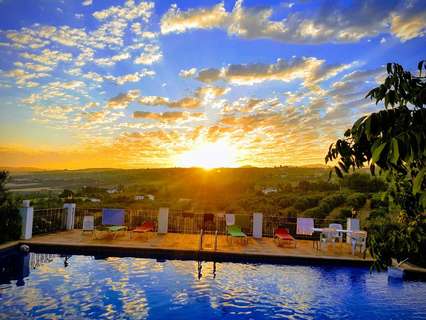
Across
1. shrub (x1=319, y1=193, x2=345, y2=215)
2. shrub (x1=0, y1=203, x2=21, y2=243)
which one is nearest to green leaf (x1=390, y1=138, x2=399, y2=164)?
shrub (x1=0, y1=203, x2=21, y2=243)

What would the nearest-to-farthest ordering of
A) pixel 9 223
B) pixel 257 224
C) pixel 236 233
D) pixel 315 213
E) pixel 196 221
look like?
pixel 9 223 < pixel 236 233 < pixel 257 224 < pixel 196 221 < pixel 315 213

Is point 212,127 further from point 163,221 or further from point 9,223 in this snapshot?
point 9,223

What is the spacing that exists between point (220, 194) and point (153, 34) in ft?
110

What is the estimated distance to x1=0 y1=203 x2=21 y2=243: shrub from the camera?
11.4 metres

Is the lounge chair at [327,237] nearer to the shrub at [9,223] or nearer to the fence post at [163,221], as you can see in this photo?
the fence post at [163,221]

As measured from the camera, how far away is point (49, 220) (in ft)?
46.5

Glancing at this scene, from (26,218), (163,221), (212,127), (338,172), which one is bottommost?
(163,221)

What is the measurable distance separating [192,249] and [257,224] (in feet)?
12.8

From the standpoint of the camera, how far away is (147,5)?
1159 centimetres

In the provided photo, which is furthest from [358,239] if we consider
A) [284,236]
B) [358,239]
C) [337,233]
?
[284,236]

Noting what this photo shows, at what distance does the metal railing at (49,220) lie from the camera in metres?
13.4

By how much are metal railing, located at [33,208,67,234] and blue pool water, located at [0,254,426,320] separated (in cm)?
282

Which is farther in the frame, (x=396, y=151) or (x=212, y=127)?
(x=212, y=127)

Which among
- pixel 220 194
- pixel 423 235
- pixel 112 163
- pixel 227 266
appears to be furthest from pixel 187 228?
pixel 220 194
